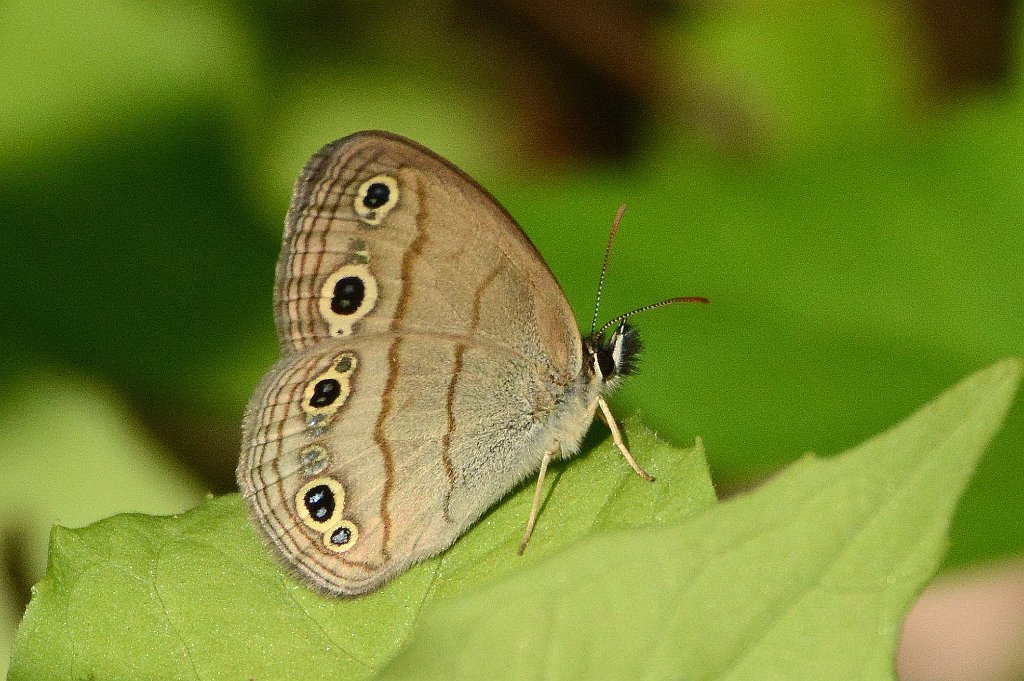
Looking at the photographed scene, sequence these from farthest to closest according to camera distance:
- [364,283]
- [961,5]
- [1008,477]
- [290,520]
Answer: [961,5] → [1008,477] → [364,283] → [290,520]

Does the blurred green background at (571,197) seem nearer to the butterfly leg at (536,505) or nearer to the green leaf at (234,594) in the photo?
the butterfly leg at (536,505)

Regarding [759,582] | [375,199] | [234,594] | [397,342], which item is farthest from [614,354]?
[759,582]

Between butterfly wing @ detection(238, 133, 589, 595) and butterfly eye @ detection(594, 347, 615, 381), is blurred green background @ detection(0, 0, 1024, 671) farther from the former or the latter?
butterfly wing @ detection(238, 133, 589, 595)

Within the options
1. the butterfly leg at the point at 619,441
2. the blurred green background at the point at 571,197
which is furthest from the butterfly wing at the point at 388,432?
the blurred green background at the point at 571,197

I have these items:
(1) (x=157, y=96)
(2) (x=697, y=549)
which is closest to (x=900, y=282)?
(2) (x=697, y=549)

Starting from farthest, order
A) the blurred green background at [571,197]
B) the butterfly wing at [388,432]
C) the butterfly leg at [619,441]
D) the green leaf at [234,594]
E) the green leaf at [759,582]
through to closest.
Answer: the blurred green background at [571,197]
the butterfly wing at [388,432]
the butterfly leg at [619,441]
the green leaf at [234,594]
the green leaf at [759,582]

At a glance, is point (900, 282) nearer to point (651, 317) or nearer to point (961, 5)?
point (651, 317)

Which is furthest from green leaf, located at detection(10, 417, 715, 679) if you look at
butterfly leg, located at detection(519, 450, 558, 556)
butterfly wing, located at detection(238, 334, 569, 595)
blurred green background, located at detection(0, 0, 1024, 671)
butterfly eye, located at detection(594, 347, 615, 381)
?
blurred green background, located at detection(0, 0, 1024, 671)
